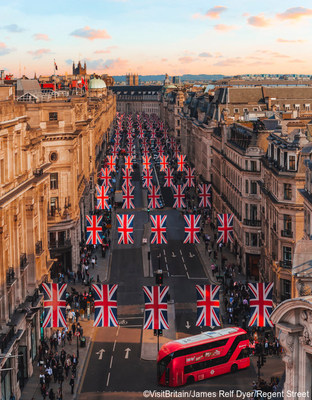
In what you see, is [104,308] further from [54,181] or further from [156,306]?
[54,181]

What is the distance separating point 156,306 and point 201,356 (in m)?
4.96

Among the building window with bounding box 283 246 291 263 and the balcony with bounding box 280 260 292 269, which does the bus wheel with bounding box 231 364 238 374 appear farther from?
the building window with bounding box 283 246 291 263

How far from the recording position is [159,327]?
→ 48625 millimetres

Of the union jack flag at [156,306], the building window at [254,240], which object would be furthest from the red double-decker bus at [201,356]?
the building window at [254,240]

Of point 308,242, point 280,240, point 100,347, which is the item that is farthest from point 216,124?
point 308,242

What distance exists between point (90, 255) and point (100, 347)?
98.5 ft

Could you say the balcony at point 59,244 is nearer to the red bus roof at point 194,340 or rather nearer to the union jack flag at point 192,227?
the union jack flag at point 192,227

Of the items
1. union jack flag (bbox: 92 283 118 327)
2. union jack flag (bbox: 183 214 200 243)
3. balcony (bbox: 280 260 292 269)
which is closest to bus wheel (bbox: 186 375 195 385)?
union jack flag (bbox: 92 283 118 327)

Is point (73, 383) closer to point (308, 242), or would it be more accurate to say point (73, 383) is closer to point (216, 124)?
point (308, 242)

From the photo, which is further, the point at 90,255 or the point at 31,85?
the point at 31,85

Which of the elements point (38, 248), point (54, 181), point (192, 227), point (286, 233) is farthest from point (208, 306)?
point (54, 181)

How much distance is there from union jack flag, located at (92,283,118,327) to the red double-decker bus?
5095mm

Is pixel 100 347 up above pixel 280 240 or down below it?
below

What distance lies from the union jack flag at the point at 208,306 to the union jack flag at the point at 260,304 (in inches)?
100
